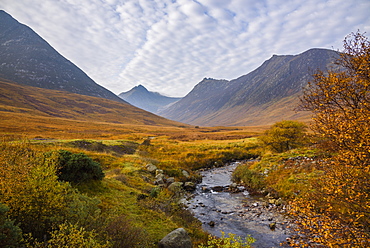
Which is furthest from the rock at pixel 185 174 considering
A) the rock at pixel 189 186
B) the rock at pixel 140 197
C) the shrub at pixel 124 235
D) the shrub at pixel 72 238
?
the shrub at pixel 72 238

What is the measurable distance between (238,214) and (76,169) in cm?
1161

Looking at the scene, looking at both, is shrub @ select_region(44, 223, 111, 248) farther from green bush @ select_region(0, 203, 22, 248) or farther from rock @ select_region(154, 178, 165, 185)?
rock @ select_region(154, 178, 165, 185)

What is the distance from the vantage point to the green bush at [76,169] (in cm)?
1068

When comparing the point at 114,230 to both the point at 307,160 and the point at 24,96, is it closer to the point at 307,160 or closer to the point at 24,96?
the point at 307,160

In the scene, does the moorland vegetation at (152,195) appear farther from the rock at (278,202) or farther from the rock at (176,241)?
the rock at (278,202)

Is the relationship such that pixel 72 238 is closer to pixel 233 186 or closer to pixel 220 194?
pixel 220 194

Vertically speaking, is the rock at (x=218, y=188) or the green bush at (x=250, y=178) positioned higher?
the green bush at (x=250, y=178)

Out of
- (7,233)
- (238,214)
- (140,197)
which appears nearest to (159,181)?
(140,197)

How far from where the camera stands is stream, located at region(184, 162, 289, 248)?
12.1 meters

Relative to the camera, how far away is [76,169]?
36.2 feet

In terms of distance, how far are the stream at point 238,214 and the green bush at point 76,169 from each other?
7736mm

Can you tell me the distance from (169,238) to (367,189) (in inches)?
291

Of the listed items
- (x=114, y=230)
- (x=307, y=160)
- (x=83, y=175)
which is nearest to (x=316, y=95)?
(x=114, y=230)

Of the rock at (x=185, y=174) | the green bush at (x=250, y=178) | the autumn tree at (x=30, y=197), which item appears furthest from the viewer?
the rock at (x=185, y=174)
